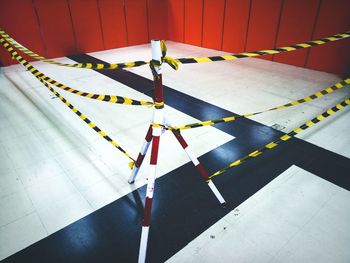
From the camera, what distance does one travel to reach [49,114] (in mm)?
3924

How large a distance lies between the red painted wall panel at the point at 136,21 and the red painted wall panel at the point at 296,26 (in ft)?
13.8

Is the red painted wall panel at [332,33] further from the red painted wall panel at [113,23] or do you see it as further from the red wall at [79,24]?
the red painted wall panel at [113,23]

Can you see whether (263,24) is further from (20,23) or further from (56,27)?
(20,23)

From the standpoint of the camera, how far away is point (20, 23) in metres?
6.06

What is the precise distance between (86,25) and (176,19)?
2831 mm

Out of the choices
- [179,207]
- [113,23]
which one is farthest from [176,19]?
[179,207]

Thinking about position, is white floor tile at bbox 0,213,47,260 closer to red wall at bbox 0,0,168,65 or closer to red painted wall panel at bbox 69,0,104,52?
red wall at bbox 0,0,168,65

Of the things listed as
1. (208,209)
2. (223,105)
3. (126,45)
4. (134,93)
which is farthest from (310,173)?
(126,45)

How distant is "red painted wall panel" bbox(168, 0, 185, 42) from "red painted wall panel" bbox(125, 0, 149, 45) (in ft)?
2.77

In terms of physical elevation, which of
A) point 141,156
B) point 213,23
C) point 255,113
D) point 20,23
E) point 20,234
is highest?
point 20,23

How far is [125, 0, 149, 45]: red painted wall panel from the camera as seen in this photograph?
7.52 meters

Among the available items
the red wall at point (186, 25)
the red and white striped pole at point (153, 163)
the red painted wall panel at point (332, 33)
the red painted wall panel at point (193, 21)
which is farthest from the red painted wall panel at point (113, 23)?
the red and white striped pole at point (153, 163)

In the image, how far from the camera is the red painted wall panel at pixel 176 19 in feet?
25.4

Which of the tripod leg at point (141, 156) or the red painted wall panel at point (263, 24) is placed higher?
the red painted wall panel at point (263, 24)
